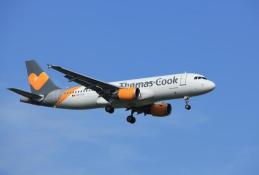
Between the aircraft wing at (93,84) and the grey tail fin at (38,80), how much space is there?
8312 mm

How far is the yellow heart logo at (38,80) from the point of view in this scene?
7594cm

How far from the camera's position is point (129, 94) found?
65.2 m

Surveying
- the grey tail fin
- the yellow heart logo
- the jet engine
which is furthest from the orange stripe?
the jet engine

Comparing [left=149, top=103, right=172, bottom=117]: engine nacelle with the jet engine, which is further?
[left=149, top=103, right=172, bottom=117]: engine nacelle

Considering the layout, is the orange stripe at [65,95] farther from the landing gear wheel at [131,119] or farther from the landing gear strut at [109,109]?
the landing gear wheel at [131,119]

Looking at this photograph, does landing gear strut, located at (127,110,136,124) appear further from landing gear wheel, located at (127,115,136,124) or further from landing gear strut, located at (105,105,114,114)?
landing gear strut, located at (105,105,114,114)

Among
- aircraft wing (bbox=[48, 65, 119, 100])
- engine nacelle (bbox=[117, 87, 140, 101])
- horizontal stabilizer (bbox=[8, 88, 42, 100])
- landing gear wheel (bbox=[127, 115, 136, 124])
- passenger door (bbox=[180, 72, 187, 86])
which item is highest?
passenger door (bbox=[180, 72, 187, 86])

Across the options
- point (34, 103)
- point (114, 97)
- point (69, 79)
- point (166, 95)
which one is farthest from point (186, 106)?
point (34, 103)

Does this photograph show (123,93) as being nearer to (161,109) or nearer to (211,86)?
→ (161,109)

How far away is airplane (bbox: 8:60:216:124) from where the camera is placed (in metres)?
64.7

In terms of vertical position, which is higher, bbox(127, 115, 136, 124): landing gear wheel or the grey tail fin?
the grey tail fin

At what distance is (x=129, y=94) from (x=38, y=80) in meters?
15.4

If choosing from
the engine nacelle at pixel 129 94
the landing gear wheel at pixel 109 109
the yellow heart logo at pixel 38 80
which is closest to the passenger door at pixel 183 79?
the engine nacelle at pixel 129 94

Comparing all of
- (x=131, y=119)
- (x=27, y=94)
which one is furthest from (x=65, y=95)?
(x=131, y=119)
